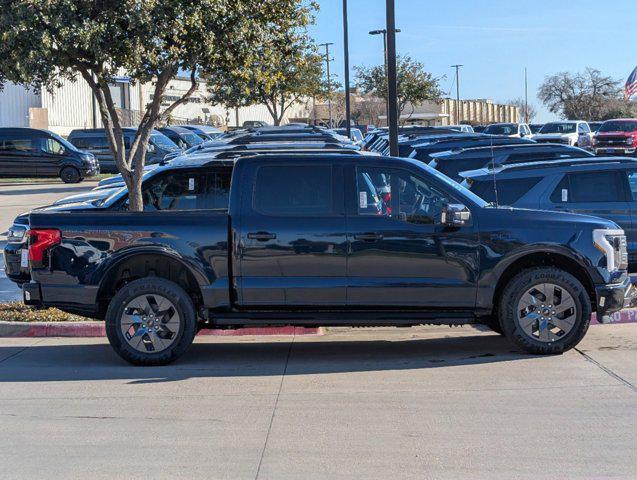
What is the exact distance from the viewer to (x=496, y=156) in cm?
1900

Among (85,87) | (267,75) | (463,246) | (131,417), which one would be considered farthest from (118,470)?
(85,87)

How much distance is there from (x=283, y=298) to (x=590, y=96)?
8205cm

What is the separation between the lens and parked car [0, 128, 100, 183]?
3400cm

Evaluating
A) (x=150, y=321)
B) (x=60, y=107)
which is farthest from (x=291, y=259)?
(x=60, y=107)

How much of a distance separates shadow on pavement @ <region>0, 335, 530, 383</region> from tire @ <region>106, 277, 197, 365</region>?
170 millimetres

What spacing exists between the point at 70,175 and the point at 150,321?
26514mm

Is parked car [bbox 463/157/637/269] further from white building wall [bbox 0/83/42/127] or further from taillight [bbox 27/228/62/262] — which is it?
white building wall [bbox 0/83/42/127]

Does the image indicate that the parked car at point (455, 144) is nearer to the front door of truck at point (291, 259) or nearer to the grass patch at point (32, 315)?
the grass patch at point (32, 315)

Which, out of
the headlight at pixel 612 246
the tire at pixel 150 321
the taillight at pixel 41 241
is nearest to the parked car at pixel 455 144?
the headlight at pixel 612 246

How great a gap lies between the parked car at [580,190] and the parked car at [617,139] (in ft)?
104

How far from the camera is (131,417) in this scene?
23.2 feet

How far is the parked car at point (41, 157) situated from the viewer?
34.0 meters

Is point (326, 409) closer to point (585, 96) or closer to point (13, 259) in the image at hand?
point (13, 259)

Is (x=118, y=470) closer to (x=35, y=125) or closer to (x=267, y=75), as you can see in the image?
(x=267, y=75)
